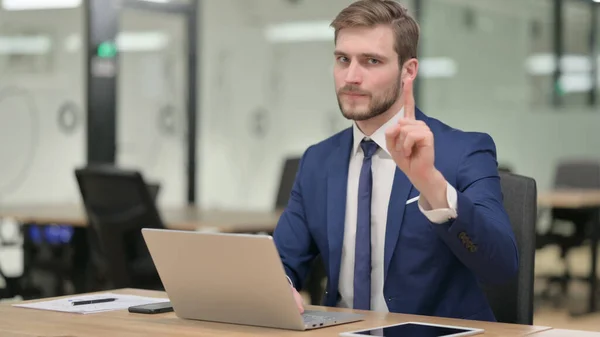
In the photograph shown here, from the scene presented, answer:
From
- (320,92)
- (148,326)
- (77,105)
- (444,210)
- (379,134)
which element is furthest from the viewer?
(320,92)

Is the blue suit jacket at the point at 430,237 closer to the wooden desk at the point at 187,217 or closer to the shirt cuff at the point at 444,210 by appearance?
the shirt cuff at the point at 444,210

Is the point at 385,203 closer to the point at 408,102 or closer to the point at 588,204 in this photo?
the point at 408,102

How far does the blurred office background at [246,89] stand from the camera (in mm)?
6977

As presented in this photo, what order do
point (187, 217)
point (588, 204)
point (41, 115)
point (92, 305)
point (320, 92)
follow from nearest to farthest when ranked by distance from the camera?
point (92, 305)
point (187, 217)
point (588, 204)
point (41, 115)
point (320, 92)

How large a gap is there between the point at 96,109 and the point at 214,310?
17.9 ft

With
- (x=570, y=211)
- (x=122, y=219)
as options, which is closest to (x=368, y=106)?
(x=122, y=219)

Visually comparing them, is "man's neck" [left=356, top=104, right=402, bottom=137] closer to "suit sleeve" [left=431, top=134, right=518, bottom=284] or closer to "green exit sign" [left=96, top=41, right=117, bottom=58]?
"suit sleeve" [left=431, top=134, right=518, bottom=284]

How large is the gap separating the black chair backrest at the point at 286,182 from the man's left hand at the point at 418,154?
317cm

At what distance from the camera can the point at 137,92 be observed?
771 cm

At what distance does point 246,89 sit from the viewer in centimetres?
823

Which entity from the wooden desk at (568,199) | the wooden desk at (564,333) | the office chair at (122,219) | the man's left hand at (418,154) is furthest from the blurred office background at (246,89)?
the wooden desk at (564,333)

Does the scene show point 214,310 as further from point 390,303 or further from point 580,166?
point 580,166

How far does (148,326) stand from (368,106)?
2.44 feet

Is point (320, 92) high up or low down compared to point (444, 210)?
up
